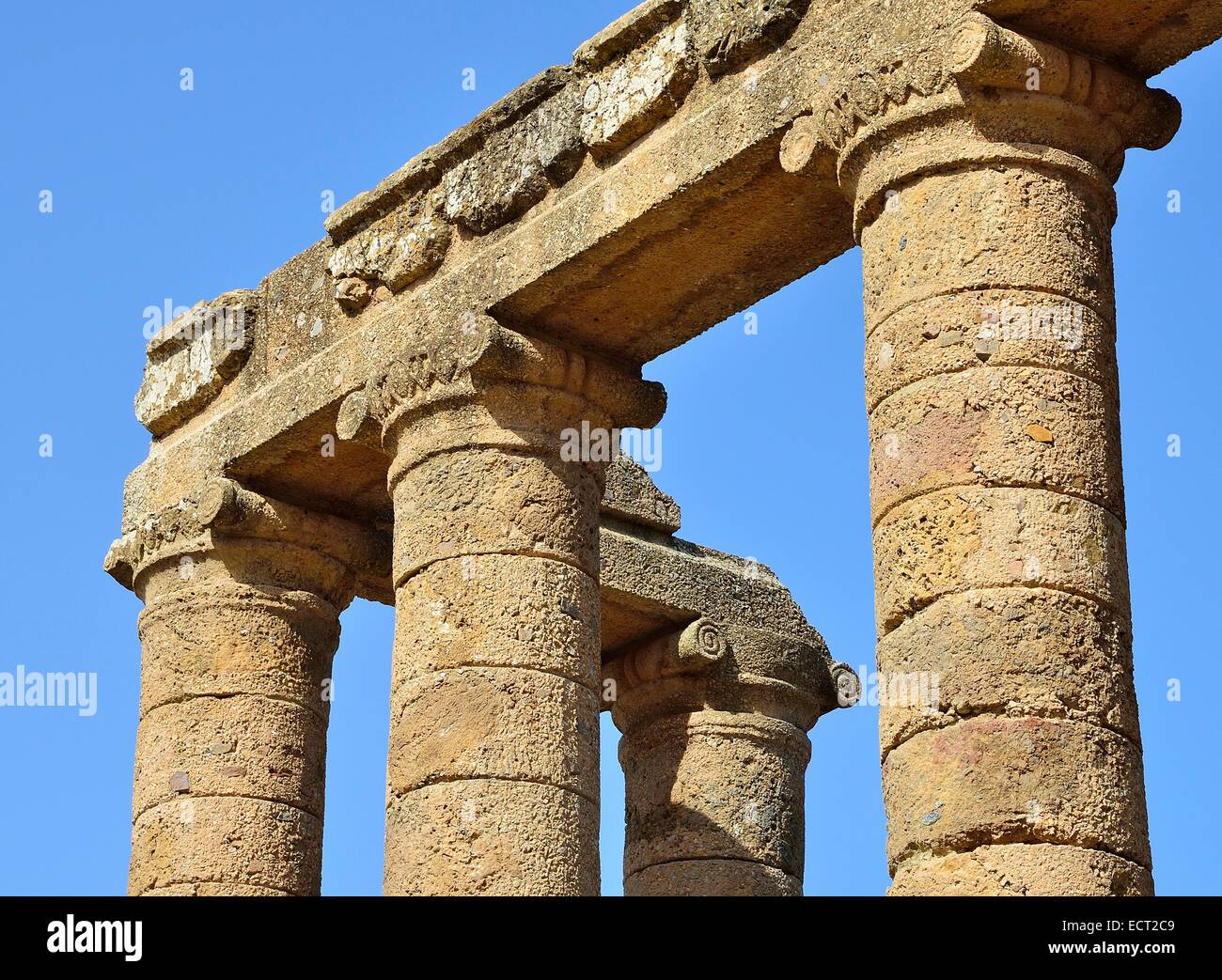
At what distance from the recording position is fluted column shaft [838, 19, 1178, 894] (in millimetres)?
9945

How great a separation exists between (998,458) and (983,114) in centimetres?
176

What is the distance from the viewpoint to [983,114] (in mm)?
11102

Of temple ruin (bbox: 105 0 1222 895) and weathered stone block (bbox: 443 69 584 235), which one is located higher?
weathered stone block (bbox: 443 69 584 235)

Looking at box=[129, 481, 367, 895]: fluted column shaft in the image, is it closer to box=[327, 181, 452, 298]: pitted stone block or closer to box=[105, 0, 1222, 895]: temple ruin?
box=[105, 0, 1222, 895]: temple ruin

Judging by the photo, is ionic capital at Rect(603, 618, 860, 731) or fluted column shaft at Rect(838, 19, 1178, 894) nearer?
fluted column shaft at Rect(838, 19, 1178, 894)

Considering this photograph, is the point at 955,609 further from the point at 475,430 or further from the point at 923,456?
the point at 475,430

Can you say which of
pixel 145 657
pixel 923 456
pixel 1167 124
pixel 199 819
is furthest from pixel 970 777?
pixel 145 657

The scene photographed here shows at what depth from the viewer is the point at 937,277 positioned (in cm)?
1095

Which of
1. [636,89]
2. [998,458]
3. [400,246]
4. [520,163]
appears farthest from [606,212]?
[998,458]

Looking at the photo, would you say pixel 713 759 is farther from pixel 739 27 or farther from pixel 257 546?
pixel 739 27

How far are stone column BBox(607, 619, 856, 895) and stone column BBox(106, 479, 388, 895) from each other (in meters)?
2.51

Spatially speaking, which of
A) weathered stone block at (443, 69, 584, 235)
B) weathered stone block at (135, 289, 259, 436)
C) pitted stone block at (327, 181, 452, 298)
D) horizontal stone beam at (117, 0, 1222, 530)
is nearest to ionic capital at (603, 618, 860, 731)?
horizontal stone beam at (117, 0, 1222, 530)

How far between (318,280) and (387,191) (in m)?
0.91

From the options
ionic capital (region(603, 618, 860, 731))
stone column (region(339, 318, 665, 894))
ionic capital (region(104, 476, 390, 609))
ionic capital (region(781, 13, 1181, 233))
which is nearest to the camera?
ionic capital (region(781, 13, 1181, 233))
